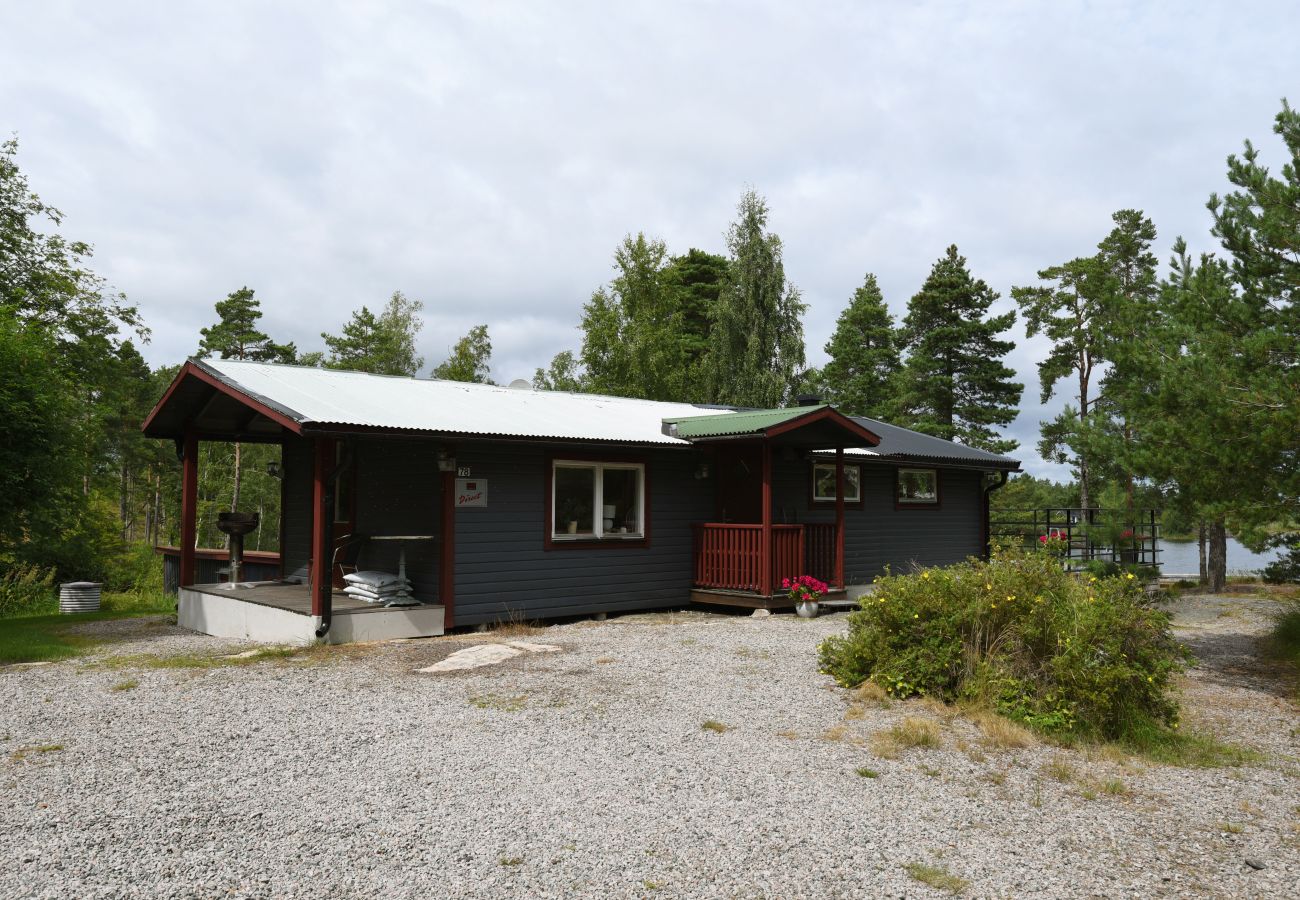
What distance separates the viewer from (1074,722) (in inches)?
227

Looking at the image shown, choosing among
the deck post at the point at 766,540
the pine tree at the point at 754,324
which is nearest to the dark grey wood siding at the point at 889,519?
the deck post at the point at 766,540

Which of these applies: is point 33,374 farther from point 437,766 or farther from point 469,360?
point 469,360

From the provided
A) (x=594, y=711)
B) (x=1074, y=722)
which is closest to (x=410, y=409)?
(x=594, y=711)

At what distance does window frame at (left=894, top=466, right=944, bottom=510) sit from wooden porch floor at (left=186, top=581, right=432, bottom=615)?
341 inches

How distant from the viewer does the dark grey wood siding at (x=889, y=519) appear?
13.8 meters

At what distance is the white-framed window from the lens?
1125 cm

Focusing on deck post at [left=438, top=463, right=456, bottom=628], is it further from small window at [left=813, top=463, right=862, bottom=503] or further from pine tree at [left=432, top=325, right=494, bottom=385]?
pine tree at [left=432, top=325, right=494, bottom=385]

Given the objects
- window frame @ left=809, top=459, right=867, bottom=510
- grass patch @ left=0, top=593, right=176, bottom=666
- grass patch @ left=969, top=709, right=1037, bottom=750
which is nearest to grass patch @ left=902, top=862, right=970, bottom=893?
grass patch @ left=969, top=709, right=1037, bottom=750

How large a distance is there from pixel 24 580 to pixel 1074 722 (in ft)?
59.7

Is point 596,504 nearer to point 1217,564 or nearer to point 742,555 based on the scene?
point 742,555

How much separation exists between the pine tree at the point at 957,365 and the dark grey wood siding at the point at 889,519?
15.1 meters

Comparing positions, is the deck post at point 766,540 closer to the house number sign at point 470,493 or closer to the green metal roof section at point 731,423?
the green metal roof section at point 731,423

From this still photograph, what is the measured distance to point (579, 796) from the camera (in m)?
4.43

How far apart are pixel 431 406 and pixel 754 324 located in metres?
20.2
